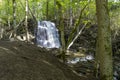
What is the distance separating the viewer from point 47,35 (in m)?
29.1

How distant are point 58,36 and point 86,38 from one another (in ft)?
13.1

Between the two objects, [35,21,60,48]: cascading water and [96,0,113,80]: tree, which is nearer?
[96,0,113,80]: tree

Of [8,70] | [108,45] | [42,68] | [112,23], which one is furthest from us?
[112,23]

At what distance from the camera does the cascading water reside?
2802cm

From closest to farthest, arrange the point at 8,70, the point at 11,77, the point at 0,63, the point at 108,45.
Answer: the point at 108,45, the point at 11,77, the point at 8,70, the point at 0,63

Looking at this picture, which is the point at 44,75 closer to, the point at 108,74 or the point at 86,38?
the point at 108,74

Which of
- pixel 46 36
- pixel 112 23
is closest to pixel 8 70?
pixel 46 36

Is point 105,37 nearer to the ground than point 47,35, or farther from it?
farther from it

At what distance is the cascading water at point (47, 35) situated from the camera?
28.0m

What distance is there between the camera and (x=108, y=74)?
22.7 feet

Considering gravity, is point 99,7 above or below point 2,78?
above

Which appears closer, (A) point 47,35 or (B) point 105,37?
(B) point 105,37

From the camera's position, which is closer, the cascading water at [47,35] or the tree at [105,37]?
the tree at [105,37]

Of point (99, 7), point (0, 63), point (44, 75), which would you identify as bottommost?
point (44, 75)
